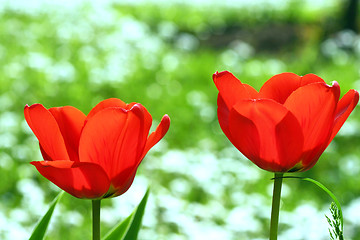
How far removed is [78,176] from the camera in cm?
80

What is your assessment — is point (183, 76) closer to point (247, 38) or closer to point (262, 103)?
point (247, 38)

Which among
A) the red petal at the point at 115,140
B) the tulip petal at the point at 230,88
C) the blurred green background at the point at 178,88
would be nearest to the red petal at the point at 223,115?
the tulip petal at the point at 230,88

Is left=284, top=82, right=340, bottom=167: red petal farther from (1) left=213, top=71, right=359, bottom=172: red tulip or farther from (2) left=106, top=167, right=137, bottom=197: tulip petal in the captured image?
(2) left=106, top=167, right=137, bottom=197: tulip petal

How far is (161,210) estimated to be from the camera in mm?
3367

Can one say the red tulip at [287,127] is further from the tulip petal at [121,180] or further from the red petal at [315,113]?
the tulip petal at [121,180]

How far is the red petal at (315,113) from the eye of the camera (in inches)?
32.3

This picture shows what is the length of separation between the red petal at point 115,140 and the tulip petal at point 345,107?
25 cm

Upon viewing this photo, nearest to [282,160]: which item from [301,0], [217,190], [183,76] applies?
[217,190]

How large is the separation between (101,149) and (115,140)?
0.02 meters

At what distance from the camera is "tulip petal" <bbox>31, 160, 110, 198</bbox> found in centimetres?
78

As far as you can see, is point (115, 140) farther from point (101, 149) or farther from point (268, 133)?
point (268, 133)

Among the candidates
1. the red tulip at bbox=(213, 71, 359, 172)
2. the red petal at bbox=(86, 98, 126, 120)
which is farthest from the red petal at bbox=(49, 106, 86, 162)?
the red tulip at bbox=(213, 71, 359, 172)

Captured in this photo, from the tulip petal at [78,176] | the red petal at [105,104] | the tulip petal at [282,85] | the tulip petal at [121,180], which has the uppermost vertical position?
the tulip petal at [282,85]

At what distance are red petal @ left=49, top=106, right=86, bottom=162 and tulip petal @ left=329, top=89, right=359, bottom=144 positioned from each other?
1.12 feet
